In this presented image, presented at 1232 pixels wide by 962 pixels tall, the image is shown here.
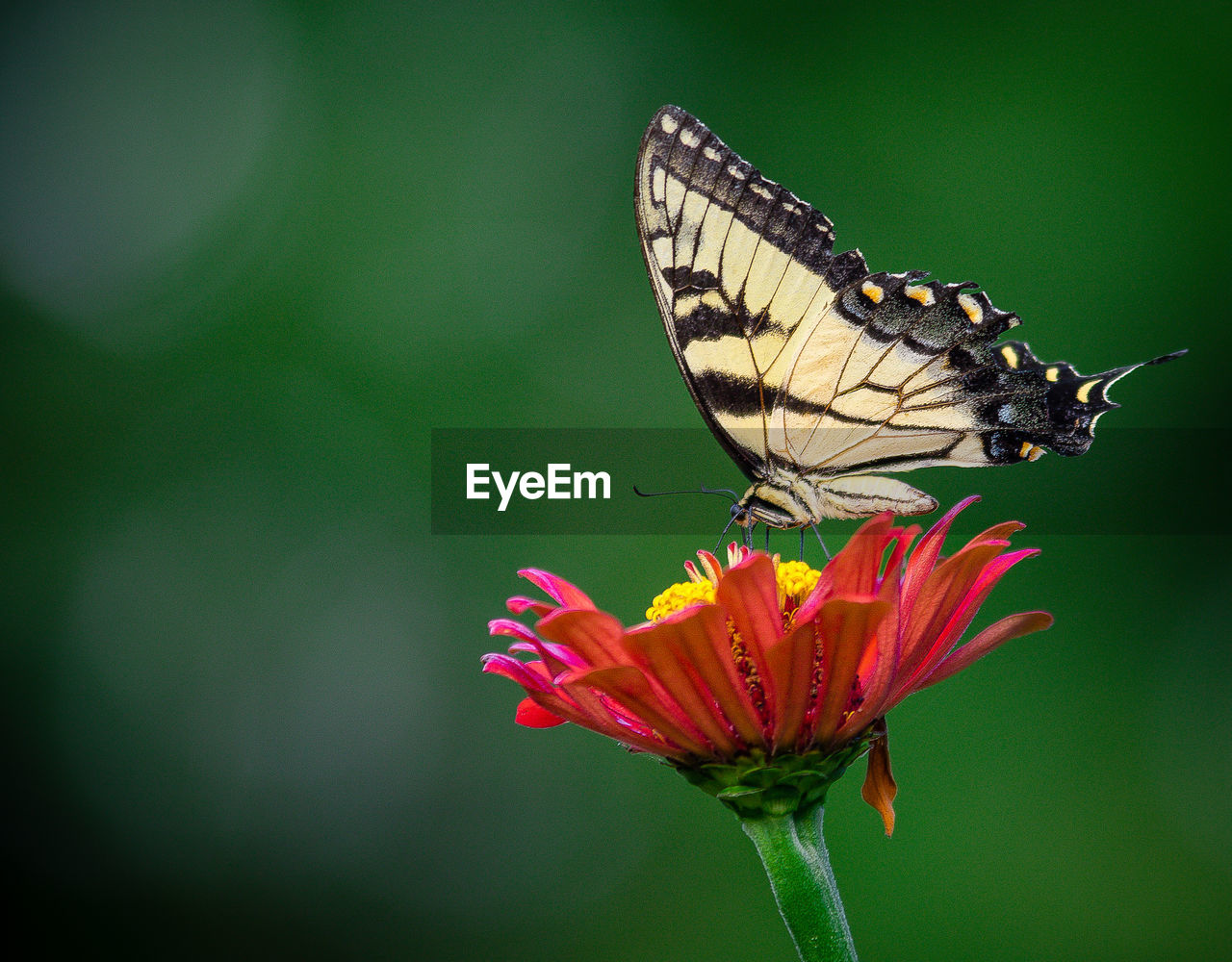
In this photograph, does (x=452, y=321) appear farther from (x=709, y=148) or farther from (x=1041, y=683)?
(x=709, y=148)

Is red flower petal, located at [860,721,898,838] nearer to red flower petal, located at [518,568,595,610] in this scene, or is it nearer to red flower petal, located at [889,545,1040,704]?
red flower petal, located at [889,545,1040,704]

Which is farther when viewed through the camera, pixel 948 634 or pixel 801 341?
pixel 801 341

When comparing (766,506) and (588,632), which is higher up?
(766,506)

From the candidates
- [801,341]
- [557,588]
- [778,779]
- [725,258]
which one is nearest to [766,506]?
[801,341]

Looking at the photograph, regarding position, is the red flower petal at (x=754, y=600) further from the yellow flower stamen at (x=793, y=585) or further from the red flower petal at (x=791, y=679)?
the yellow flower stamen at (x=793, y=585)

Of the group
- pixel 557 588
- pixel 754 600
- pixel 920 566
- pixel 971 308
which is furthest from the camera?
pixel 971 308

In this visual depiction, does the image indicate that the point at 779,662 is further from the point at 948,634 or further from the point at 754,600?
the point at 948,634

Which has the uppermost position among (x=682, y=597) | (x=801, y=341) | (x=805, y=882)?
(x=801, y=341)

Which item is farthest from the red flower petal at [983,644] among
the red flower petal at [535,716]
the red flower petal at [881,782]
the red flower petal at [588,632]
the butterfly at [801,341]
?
the butterfly at [801,341]
